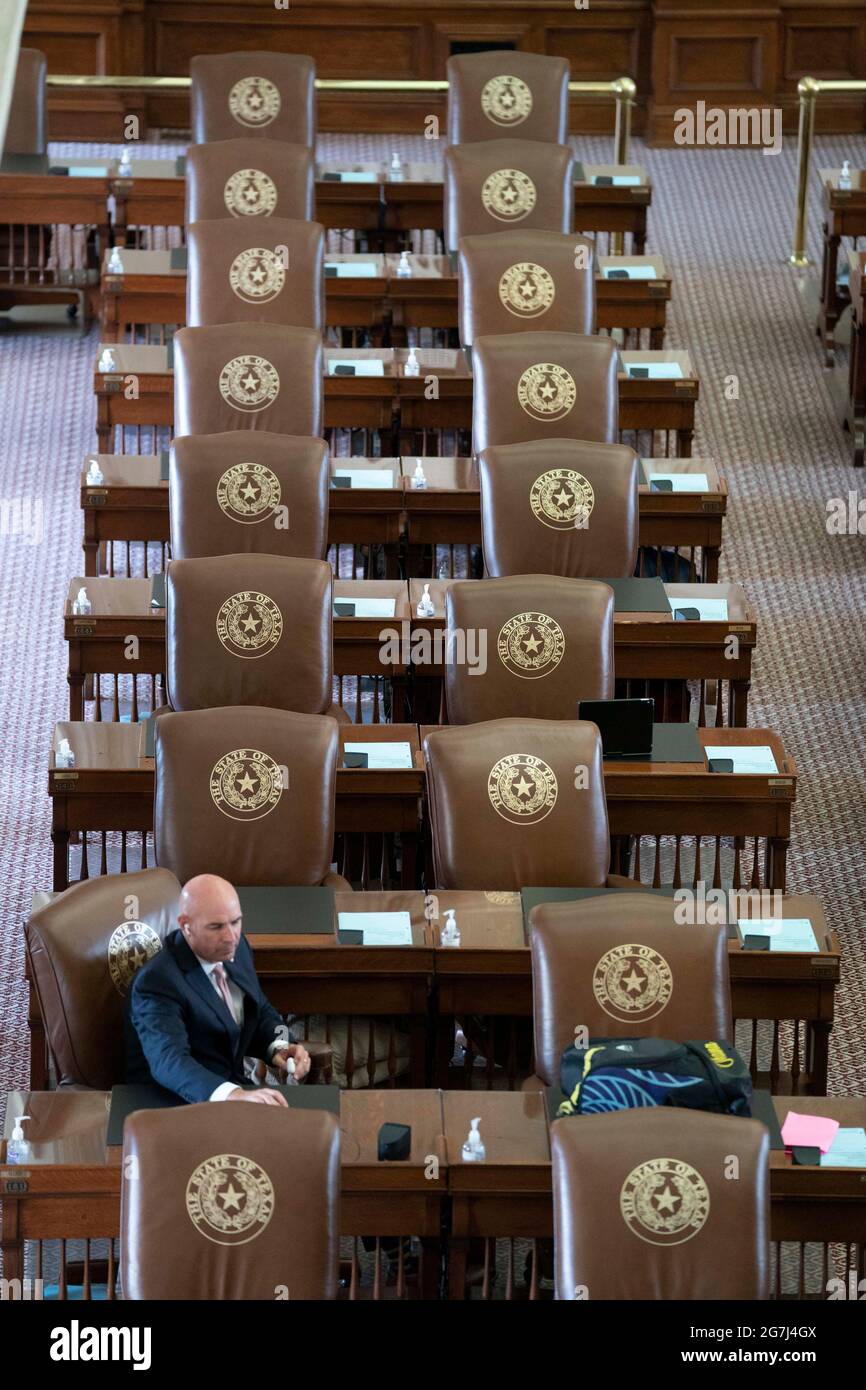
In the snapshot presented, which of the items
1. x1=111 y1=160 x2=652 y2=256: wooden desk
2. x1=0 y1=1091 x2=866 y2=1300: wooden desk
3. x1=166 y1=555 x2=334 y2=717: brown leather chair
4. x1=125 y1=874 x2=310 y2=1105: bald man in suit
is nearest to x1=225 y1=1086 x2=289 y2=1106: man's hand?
x1=125 y1=874 x2=310 y2=1105: bald man in suit

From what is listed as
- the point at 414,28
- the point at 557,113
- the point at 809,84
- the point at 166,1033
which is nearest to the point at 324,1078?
the point at 166,1033

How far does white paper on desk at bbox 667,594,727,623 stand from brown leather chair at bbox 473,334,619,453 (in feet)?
3.05

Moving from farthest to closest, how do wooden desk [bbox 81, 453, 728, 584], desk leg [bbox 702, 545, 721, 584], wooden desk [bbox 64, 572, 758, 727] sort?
desk leg [bbox 702, 545, 721, 584] → wooden desk [bbox 81, 453, 728, 584] → wooden desk [bbox 64, 572, 758, 727]

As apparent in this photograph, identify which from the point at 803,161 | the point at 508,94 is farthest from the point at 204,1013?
the point at 803,161

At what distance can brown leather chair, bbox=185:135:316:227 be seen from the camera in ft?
27.2

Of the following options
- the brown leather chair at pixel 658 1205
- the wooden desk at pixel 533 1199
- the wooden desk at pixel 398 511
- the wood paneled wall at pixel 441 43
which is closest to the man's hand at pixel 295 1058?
the wooden desk at pixel 533 1199

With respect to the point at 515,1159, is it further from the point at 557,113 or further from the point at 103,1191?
the point at 557,113

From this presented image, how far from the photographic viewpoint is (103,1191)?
420 cm

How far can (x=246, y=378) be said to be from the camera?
7.11m

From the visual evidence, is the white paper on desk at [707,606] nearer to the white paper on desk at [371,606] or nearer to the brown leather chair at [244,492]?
the white paper on desk at [371,606]

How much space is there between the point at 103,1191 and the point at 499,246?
4.47 m

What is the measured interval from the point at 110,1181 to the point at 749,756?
2344 mm

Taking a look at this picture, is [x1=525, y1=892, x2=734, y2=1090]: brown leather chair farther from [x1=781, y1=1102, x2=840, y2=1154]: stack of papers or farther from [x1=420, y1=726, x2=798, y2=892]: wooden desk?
[x1=420, y1=726, x2=798, y2=892]: wooden desk

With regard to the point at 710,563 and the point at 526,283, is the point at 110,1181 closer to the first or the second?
the point at 710,563
